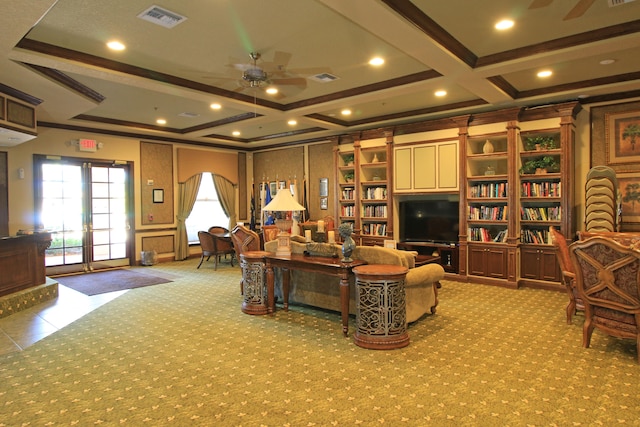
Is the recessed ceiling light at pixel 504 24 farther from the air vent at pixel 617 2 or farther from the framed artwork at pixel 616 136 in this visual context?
the framed artwork at pixel 616 136

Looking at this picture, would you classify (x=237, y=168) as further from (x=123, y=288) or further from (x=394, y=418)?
(x=394, y=418)

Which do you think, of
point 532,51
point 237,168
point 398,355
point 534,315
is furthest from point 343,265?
point 237,168

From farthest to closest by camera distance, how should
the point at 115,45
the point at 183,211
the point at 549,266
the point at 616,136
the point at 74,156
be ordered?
the point at 183,211, the point at 74,156, the point at 549,266, the point at 616,136, the point at 115,45

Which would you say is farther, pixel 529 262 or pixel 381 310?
pixel 529 262

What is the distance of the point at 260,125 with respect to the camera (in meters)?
8.73

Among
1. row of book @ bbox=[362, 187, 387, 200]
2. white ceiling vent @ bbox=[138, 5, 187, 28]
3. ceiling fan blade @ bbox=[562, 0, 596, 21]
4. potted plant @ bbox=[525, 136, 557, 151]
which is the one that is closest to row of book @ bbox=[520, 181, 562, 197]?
potted plant @ bbox=[525, 136, 557, 151]

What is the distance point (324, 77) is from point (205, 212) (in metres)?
6.34

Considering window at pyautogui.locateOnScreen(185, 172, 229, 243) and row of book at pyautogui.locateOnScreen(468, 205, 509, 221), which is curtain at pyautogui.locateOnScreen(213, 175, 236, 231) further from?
row of book at pyautogui.locateOnScreen(468, 205, 509, 221)

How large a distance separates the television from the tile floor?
5293 millimetres

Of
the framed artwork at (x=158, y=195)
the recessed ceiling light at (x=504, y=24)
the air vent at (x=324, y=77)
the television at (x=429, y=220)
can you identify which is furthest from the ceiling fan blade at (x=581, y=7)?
the framed artwork at (x=158, y=195)

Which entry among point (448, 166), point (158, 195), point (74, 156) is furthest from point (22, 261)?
A: point (448, 166)

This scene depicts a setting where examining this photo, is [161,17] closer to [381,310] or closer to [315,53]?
[315,53]

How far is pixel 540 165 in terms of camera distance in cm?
665

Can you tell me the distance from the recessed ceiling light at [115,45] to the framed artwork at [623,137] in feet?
22.5
